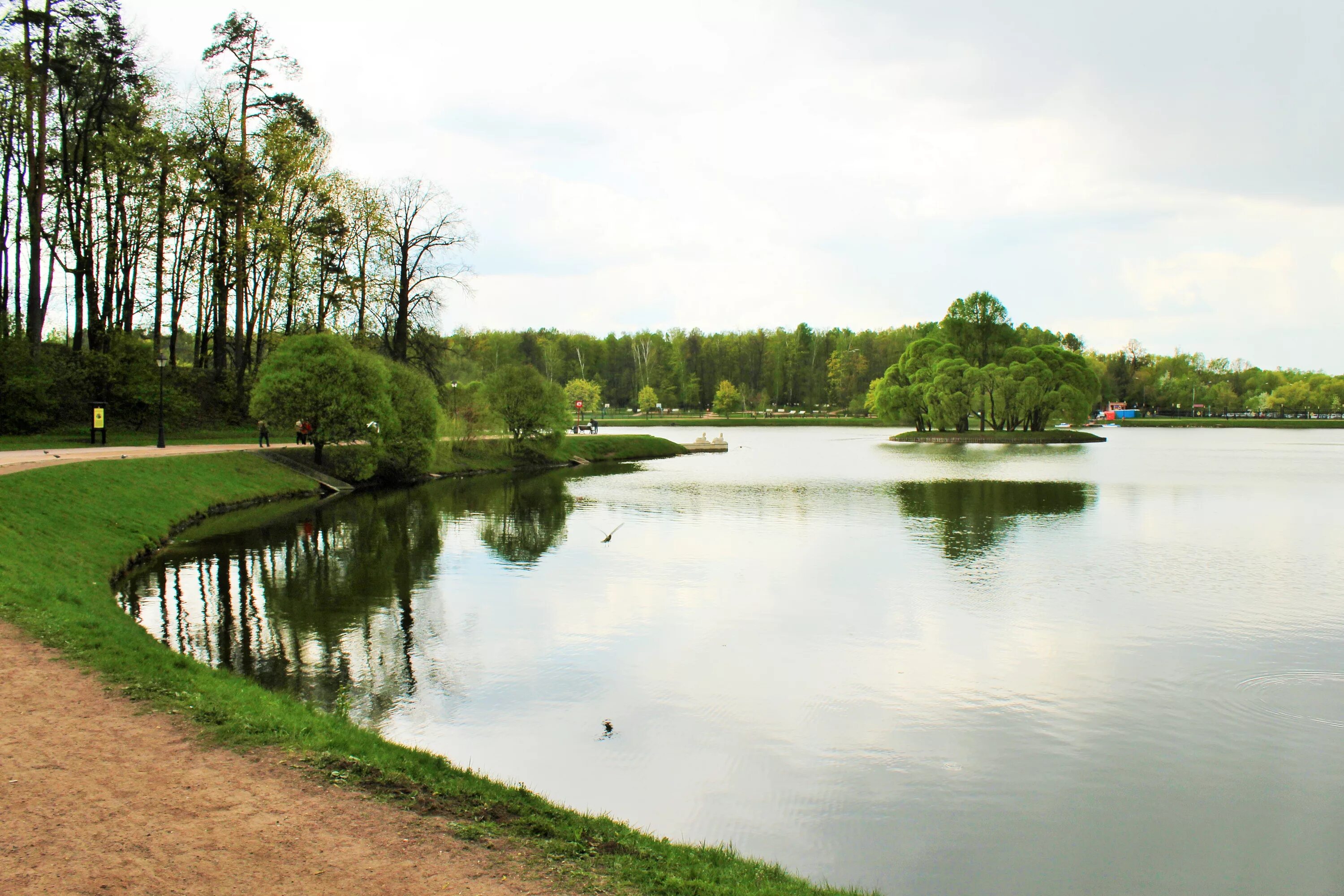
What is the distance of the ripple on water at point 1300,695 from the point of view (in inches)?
420

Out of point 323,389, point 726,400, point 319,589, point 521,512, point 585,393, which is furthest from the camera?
point 726,400

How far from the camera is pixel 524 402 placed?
51.5 m

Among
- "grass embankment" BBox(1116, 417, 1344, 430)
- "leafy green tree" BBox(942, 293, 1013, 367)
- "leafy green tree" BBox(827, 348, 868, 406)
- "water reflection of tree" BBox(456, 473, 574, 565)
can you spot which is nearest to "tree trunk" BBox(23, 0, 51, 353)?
"water reflection of tree" BBox(456, 473, 574, 565)

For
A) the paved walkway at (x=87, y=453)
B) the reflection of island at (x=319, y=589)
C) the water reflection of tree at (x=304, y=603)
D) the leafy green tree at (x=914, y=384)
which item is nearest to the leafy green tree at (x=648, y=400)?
the leafy green tree at (x=914, y=384)

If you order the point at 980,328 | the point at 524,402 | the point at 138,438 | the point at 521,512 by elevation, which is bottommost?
the point at 521,512

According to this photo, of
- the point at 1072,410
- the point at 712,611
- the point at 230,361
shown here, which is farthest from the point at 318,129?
the point at 1072,410

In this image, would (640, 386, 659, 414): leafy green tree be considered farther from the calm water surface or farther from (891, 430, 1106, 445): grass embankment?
the calm water surface

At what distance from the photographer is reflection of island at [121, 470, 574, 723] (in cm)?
1209

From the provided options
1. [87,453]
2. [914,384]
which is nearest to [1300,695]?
[87,453]

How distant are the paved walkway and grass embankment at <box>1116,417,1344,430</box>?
12193 centimetres

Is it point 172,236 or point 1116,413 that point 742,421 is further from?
point 172,236

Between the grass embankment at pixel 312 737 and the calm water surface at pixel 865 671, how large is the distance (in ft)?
3.26

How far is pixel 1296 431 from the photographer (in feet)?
383

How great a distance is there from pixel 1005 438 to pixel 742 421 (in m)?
43.5
